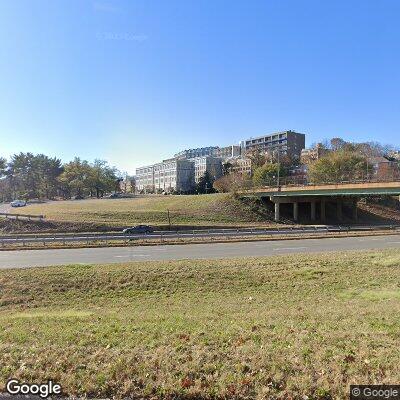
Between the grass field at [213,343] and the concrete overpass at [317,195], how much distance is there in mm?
34574

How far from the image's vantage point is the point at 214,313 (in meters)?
9.64

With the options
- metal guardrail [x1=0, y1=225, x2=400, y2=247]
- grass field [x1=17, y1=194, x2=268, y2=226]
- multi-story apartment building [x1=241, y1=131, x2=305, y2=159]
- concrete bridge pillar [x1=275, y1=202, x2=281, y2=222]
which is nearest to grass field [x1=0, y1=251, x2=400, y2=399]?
metal guardrail [x1=0, y1=225, x2=400, y2=247]

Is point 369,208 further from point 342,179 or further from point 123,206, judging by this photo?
point 123,206

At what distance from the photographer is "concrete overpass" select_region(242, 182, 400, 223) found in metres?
45.6

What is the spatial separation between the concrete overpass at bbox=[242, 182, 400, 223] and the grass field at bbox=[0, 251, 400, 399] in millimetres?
34574

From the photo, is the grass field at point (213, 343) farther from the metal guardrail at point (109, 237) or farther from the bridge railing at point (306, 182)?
the bridge railing at point (306, 182)

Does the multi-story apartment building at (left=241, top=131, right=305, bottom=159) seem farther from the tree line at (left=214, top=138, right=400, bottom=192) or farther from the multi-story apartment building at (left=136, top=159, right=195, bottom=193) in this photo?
the tree line at (left=214, top=138, right=400, bottom=192)

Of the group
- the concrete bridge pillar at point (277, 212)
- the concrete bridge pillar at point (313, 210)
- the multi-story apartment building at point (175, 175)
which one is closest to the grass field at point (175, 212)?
the concrete bridge pillar at point (277, 212)

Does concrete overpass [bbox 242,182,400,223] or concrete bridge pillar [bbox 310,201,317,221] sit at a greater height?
concrete overpass [bbox 242,182,400,223]

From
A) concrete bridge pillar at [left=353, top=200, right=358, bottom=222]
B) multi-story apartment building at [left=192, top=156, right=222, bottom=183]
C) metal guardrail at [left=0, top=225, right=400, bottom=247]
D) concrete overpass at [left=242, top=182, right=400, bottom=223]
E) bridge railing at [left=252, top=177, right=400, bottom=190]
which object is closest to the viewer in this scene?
metal guardrail at [left=0, top=225, right=400, bottom=247]

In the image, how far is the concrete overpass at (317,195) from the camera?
45625 mm

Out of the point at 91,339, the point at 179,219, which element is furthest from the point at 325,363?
the point at 179,219

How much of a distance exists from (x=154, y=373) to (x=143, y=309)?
6.64m

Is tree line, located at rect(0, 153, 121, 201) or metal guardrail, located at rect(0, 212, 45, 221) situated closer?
metal guardrail, located at rect(0, 212, 45, 221)
